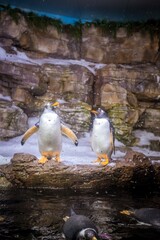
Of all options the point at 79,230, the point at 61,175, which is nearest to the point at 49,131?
the point at 61,175

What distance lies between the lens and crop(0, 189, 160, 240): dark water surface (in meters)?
3.68

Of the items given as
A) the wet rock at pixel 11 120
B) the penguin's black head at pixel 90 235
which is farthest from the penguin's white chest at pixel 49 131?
the wet rock at pixel 11 120

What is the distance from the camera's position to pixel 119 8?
11750 mm

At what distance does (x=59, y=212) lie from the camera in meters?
4.55

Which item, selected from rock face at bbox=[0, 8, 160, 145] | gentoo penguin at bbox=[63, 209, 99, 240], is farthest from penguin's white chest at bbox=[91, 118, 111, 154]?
rock face at bbox=[0, 8, 160, 145]

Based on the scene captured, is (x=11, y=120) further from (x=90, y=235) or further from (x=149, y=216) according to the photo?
(x=90, y=235)

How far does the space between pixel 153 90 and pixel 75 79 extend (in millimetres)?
2940

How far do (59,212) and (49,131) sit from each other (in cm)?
196

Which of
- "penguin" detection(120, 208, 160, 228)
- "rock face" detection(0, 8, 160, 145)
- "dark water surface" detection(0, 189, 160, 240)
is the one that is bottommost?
"dark water surface" detection(0, 189, 160, 240)

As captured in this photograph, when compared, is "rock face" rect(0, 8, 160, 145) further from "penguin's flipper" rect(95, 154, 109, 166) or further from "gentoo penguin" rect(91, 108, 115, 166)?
"gentoo penguin" rect(91, 108, 115, 166)

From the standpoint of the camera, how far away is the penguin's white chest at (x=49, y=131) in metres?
6.07

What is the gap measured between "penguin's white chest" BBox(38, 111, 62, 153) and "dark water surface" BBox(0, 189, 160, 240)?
0.98 metres

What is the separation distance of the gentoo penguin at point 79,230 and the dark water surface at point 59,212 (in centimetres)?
18

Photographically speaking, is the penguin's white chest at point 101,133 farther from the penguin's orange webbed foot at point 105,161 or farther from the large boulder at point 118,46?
the large boulder at point 118,46
